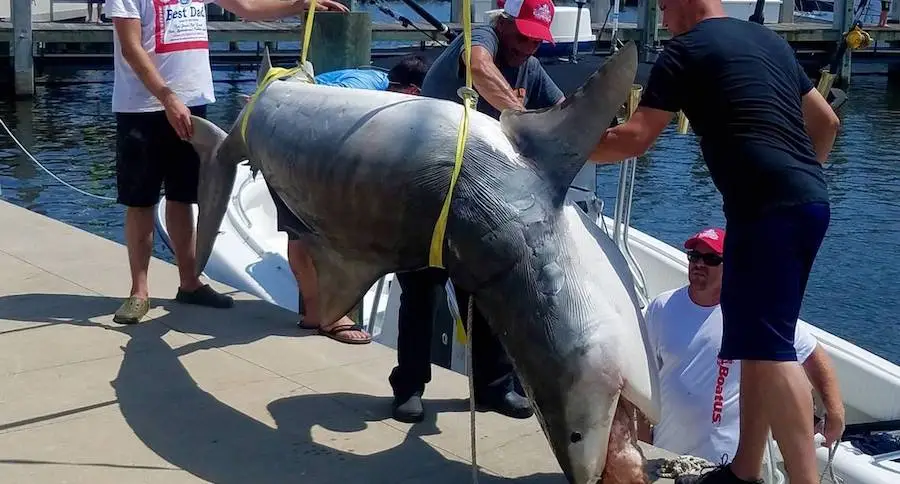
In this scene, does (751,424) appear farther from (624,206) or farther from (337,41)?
(337,41)

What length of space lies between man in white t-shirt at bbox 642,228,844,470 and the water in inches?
200

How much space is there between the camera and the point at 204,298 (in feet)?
18.1

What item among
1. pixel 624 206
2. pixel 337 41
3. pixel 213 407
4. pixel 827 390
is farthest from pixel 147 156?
pixel 827 390

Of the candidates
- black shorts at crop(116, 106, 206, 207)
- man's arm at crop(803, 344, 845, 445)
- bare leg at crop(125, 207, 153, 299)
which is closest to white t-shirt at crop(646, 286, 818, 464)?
man's arm at crop(803, 344, 845, 445)

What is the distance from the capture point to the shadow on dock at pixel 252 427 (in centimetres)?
370

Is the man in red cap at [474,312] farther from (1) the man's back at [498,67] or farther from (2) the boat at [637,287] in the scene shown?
(2) the boat at [637,287]

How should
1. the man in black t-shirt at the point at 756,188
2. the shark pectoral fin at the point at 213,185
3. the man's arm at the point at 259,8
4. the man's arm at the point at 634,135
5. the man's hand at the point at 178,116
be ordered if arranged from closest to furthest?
the man in black t-shirt at the point at 756,188 → the man's arm at the point at 634,135 → the shark pectoral fin at the point at 213,185 → the man's hand at the point at 178,116 → the man's arm at the point at 259,8

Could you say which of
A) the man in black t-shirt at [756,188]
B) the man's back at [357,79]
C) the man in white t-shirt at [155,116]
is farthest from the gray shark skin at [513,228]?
the man's back at [357,79]

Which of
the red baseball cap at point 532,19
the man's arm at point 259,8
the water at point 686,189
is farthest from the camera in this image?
the water at point 686,189

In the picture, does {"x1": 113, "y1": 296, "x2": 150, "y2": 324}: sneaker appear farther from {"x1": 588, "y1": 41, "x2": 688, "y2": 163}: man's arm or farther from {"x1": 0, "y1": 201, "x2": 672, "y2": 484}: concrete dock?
{"x1": 588, "y1": 41, "x2": 688, "y2": 163}: man's arm

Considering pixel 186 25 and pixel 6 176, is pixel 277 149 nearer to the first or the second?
pixel 186 25

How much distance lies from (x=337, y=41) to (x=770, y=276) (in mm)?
5040

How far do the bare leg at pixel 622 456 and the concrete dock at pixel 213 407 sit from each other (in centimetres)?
47

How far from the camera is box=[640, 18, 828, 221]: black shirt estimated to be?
10.3ft
